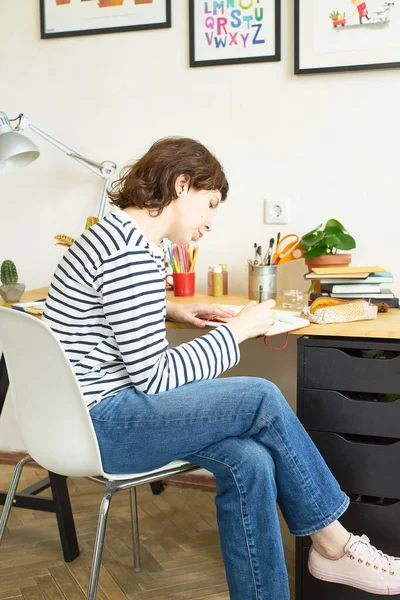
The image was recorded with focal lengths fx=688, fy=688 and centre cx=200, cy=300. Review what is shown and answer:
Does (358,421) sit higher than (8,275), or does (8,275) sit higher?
(8,275)

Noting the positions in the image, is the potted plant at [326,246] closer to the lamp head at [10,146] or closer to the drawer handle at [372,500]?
the drawer handle at [372,500]

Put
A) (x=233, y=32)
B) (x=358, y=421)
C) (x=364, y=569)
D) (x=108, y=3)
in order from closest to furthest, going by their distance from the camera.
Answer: (x=364, y=569)
(x=358, y=421)
(x=233, y=32)
(x=108, y=3)

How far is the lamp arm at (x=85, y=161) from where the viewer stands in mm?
2115

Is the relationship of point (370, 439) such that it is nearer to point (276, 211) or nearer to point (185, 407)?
point (185, 407)

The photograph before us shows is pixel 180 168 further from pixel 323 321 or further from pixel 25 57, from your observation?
pixel 25 57

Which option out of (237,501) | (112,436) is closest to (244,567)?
(237,501)

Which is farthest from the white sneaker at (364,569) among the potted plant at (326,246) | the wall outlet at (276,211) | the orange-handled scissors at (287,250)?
the wall outlet at (276,211)

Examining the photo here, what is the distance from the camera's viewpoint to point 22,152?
2012 millimetres

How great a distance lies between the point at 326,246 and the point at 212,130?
0.59 m

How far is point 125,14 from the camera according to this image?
7.53ft

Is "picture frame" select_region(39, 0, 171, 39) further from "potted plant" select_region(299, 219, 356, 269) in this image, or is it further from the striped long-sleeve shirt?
the striped long-sleeve shirt

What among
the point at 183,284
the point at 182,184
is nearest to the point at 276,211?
the point at 183,284

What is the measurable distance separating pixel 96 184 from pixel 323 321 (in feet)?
3.66

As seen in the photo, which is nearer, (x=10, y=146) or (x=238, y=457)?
(x=238, y=457)
